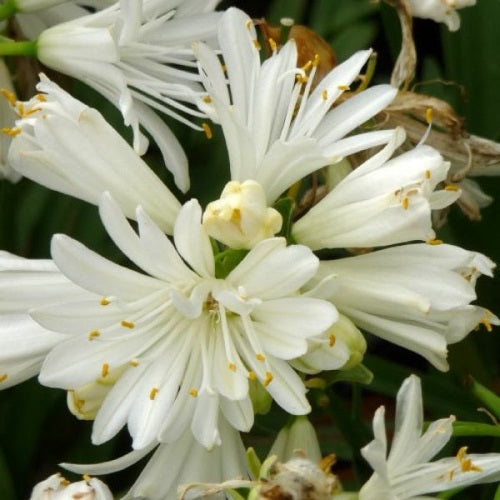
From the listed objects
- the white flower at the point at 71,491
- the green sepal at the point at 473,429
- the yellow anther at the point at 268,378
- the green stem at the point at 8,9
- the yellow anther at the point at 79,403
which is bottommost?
the green sepal at the point at 473,429

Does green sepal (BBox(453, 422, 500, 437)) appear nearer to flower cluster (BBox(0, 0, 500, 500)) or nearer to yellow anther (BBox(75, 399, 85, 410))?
flower cluster (BBox(0, 0, 500, 500))

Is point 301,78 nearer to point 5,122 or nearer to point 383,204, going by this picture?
point 383,204

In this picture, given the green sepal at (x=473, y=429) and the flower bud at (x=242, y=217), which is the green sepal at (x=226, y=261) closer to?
the flower bud at (x=242, y=217)

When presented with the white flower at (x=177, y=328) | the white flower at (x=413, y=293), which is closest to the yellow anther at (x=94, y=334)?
the white flower at (x=177, y=328)

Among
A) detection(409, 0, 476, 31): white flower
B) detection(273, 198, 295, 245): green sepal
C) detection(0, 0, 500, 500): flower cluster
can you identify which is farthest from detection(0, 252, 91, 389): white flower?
detection(409, 0, 476, 31): white flower

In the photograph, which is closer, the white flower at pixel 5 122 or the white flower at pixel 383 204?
the white flower at pixel 383 204

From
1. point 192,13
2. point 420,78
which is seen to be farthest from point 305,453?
point 420,78
